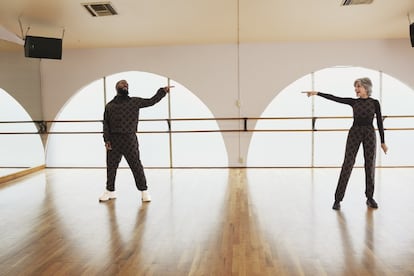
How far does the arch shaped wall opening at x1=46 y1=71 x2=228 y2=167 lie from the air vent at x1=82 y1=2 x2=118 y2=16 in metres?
2.47

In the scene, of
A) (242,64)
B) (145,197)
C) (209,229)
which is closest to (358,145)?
(209,229)

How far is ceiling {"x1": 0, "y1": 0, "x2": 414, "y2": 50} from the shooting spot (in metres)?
4.61

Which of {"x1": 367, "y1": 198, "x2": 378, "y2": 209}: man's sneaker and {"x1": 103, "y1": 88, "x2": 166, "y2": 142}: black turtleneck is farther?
{"x1": 103, "y1": 88, "x2": 166, "y2": 142}: black turtleneck

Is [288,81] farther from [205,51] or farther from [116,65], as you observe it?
[116,65]

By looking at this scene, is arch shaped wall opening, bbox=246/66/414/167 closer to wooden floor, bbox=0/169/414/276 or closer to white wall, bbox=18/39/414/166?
white wall, bbox=18/39/414/166

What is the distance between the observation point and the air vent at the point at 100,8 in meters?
4.51

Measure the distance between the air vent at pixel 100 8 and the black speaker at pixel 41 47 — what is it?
861 mm

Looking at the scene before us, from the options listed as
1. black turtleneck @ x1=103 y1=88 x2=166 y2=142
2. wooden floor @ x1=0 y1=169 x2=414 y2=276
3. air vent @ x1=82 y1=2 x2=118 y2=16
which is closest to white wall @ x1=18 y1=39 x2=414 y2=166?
wooden floor @ x1=0 y1=169 x2=414 y2=276

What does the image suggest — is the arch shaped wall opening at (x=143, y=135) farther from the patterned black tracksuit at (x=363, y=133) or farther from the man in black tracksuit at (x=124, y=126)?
the patterned black tracksuit at (x=363, y=133)

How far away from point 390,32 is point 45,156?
259 inches

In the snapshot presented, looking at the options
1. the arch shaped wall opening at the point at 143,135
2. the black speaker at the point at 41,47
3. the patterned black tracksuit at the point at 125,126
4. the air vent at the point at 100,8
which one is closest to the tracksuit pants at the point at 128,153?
the patterned black tracksuit at the point at 125,126

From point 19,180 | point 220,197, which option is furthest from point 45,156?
point 220,197

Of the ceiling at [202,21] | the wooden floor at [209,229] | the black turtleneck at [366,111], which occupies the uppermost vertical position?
the ceiling at [202,21]

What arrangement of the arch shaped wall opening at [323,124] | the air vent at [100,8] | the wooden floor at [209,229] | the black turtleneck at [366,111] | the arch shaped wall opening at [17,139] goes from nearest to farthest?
the wooden floor at [209,229]
the black turtleneck at [366,111]
the air vent at [100,8]
the arch shaped wall opening at [17,139]
the arch shaped wall opening at [323,124]
